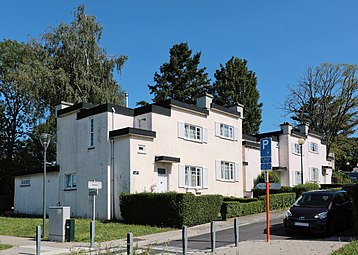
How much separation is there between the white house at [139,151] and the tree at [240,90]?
82.0 feet

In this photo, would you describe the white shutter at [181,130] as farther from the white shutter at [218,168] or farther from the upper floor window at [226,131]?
the white shutter at [218,168]

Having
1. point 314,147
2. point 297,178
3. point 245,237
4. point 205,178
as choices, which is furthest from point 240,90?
point 245,237

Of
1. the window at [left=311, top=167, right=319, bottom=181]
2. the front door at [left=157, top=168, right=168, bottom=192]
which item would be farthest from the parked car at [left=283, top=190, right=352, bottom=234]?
the window at [left=311, top=167, right=319, bottom=181]

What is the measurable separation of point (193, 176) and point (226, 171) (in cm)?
385

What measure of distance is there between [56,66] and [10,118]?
10230 millimetres

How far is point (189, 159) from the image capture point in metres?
27.5

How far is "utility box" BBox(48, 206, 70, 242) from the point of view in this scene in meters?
16.6

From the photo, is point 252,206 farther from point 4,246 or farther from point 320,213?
point 4,246

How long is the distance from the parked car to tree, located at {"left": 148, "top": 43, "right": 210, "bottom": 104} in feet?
131

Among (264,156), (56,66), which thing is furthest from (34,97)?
(264,156)

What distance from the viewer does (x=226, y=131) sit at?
103 ft

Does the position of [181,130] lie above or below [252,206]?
above

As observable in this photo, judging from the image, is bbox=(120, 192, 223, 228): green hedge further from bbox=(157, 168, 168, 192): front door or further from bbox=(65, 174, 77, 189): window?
bbox=(65, 174, 77, 189): window

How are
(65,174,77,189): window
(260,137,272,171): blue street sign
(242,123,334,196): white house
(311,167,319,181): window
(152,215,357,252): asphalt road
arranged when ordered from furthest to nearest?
(311,167,319,181): window < (242,123,334,196): white house < (65,174,77,189): window < (152,215,357,252): asphalt road < (260,137,272,171): blue street sign
